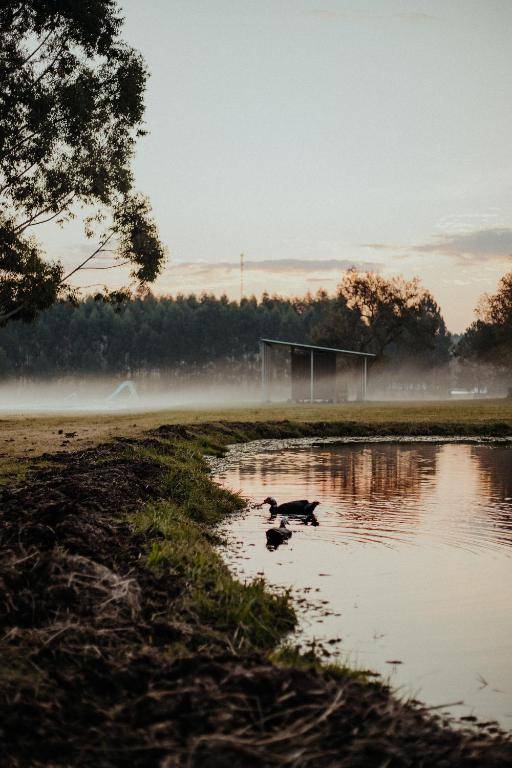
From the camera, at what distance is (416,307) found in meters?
95.9

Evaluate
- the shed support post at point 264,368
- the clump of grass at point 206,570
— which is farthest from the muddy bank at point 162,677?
the shed support post at point 264,368

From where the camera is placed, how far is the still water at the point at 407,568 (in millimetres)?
7094

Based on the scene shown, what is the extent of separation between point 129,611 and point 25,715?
2.09 m

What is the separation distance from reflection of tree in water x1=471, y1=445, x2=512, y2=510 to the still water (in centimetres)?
7

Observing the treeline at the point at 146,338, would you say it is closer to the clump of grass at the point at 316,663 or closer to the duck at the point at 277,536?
the duck at the point at 277,536

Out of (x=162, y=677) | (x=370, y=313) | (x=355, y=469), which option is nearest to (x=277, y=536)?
(x=162, y=677)

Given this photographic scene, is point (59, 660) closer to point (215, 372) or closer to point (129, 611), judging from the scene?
point (129, 611)

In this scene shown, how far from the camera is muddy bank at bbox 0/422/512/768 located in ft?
14.8

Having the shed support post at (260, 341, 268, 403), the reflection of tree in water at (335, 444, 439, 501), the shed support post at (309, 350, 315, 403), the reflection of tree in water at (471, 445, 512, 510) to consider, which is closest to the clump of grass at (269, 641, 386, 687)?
the reflection of tree in water at (335, 444, 439, 501)

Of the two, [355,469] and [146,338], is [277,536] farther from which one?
[146,338]

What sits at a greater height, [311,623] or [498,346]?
[498,346]

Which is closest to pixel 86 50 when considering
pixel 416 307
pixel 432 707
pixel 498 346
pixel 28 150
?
pixel 28 150

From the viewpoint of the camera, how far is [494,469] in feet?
76.9

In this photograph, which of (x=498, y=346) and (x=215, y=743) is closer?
(x=215, y=743)
